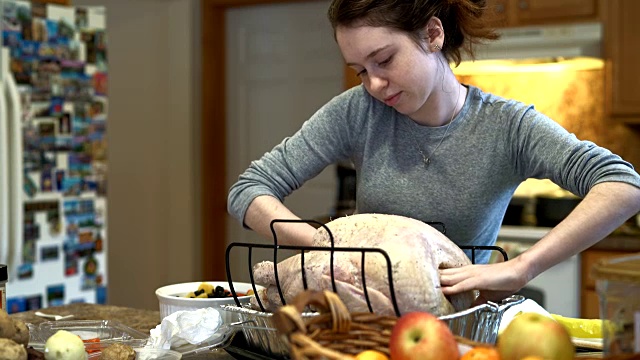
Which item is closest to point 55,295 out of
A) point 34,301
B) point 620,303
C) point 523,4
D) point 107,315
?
point 34,301

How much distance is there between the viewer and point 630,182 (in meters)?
1.41

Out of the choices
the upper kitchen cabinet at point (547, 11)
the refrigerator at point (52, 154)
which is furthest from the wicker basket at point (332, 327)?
the upper kitchen cabinet at point (547, 11)

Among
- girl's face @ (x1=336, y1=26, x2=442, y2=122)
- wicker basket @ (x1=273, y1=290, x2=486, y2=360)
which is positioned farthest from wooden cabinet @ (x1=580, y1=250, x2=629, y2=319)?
wicker basket @ (x1=273, y1=290, x2=486, y2=360)

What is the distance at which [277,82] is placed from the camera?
4805mm

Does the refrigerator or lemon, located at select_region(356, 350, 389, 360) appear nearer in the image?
lemon, located at select_region(356, 350, 389, 360)

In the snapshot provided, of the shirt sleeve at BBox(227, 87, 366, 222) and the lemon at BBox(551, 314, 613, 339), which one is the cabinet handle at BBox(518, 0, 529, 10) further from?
the lemon at BBox(551, 314, 613, 339)

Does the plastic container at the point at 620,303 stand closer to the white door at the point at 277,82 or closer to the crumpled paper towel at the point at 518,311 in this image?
the crumpled paper towel at the point at 518,311

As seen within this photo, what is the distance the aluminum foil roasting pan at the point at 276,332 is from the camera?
1266 mm

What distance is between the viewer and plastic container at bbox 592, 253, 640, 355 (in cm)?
101

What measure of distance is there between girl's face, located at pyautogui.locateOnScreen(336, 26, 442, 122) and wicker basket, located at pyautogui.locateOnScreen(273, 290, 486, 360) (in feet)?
1.80

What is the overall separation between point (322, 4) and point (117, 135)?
137cm

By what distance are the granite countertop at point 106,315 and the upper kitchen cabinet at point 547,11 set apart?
2409 mm

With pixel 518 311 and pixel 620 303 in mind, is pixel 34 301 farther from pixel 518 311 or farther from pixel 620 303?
pixel 620 303

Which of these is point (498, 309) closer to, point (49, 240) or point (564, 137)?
point (564, 137)
